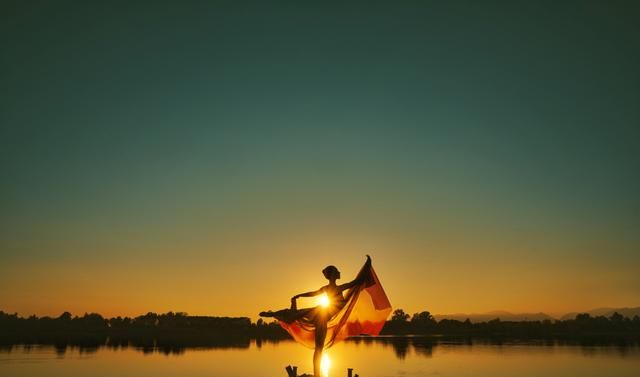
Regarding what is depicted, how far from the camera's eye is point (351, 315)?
13383mm

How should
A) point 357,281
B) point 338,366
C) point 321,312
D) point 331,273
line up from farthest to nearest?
point 338,366 → point 357,281 → point 321,312 → point 331,273

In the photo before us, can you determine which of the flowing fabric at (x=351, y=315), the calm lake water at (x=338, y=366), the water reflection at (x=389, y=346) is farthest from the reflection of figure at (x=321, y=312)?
the water reflection at (x=389, y=346)

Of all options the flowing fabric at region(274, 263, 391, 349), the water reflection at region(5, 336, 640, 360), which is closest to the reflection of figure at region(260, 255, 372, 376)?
the flowing fabric at region(274, 263, 391, 349)

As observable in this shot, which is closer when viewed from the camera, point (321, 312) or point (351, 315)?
point (321, 312)

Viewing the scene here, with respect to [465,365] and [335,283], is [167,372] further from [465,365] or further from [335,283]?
[335,283]

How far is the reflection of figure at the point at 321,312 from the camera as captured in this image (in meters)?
12.4

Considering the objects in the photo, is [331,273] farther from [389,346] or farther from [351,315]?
[389,346]

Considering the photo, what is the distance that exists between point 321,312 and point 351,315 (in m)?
1.04

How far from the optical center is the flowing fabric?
12.8 metres

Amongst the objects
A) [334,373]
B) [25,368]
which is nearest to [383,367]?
[334,373]

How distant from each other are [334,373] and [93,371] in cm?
2663

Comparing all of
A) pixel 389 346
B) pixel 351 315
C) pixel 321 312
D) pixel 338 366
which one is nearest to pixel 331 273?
pixel 321 312

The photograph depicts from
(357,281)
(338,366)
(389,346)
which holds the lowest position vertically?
(338,366)

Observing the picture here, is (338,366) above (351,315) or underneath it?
underneath
